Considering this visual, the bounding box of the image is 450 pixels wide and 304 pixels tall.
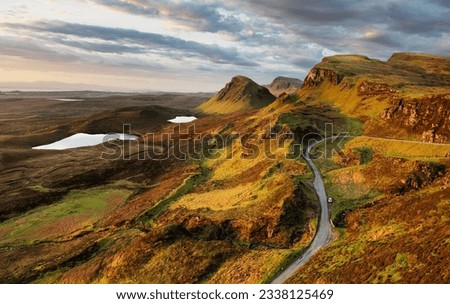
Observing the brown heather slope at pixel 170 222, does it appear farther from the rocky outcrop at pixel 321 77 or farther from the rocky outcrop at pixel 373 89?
the rocky outcrop at pixel 321 77

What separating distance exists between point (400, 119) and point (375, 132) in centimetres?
723

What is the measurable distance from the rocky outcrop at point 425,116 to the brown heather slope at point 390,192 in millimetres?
197

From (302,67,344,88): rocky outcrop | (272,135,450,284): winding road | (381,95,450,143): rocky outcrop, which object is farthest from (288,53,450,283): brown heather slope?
(302,67,344,88): rocky outcrop

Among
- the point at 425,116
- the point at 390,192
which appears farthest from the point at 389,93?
the point at 390,192

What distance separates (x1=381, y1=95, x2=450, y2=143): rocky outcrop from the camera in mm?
80144

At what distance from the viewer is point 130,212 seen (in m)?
73.8

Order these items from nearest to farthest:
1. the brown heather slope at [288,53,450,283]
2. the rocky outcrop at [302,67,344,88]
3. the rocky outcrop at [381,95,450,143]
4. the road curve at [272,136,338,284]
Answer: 1. the brown heather slope at [288,53,450,283]
2. the road curve at [272,136,338,284]
3. the rocky outcrop at [381,95,450,143]
4. the rocky outcrop at [302,67,344,88]

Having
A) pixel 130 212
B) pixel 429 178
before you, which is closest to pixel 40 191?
pixel 130 212

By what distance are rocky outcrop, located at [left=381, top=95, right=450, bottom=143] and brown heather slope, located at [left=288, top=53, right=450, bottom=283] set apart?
0.20 metres

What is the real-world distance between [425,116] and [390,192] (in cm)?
3986

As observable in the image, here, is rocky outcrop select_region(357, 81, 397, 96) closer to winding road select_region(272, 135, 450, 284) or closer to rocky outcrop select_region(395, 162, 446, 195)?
rocky outcrop select_region(395, 162, 446, 195)

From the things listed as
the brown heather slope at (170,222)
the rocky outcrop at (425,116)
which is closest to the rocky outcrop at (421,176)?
→ the brown heather slope at (170,222)

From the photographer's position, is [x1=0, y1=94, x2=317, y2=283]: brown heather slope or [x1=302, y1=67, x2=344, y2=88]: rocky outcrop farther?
[x1=302, y1=67, x2=344, y2=88]: rocky outcrop

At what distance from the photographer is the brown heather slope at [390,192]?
36688mm
